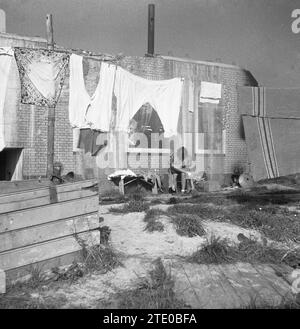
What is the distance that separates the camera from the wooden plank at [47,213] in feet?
12.9

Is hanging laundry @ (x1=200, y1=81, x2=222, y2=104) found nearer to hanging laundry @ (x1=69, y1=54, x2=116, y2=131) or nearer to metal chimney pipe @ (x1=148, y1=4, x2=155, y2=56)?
metal chimney pipe @ (x1=148, y1=4, x2=155, y2=56)

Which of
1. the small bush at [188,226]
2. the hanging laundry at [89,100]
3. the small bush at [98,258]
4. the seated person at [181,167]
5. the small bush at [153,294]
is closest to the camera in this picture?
the small bush at [153,294]

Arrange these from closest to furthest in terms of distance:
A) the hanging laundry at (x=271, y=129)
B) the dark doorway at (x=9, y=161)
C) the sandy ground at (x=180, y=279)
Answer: the sandy ground at (x=180, y=279)
the dark doorway at (x=9, y=161)
the hanging laundry at (x=271, y=129)

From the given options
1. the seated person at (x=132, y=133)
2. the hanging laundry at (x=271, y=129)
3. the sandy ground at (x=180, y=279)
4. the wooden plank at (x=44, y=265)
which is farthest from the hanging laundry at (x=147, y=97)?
the wooden plank at (x=44, y=265)

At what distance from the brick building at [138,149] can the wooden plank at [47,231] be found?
669 cm

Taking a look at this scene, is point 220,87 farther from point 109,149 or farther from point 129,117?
point 109,149

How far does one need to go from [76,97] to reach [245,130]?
5.92 m

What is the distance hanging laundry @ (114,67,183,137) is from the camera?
37.9 ft

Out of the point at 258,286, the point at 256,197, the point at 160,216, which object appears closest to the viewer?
the point at 258,286

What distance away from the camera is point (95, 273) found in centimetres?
423

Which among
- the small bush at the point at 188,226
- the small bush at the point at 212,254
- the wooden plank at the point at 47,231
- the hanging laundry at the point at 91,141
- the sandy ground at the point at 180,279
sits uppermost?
the hanging laundry at the point at 91,141

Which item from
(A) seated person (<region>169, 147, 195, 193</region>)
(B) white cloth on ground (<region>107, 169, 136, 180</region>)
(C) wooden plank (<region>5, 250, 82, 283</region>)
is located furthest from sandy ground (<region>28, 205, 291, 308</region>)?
(A) seated person (<region>169, 147, 195, 193</region>)

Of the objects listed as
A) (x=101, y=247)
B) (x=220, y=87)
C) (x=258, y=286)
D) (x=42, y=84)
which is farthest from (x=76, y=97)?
(x=258, y=286)

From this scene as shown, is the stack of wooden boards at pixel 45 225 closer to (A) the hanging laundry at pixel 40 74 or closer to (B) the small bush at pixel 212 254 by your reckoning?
(B) the small bush at pixel 212 254
